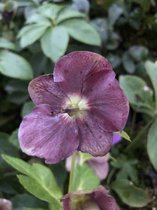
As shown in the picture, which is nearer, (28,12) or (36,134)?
(36,134)

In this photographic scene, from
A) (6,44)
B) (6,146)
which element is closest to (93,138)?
(6,146)

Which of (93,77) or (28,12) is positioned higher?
(93,77)

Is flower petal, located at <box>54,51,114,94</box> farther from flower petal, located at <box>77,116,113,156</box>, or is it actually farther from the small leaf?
the small leaf

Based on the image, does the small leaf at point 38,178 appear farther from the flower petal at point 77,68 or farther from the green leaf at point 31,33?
the green leaf at point 31,33

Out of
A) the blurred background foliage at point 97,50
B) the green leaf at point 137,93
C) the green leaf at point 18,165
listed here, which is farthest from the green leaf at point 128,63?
the green leaf at point 18,165

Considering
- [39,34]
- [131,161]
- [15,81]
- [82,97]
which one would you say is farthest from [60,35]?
[82,97]

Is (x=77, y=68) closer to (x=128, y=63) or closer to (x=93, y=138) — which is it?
(x=93, y=138)

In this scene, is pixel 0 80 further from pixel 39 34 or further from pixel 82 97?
pixel 82 97
